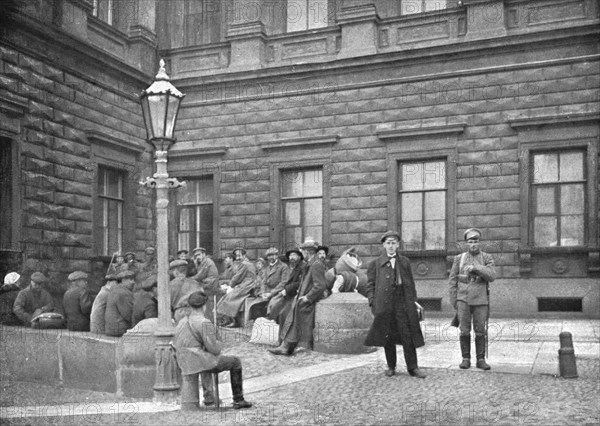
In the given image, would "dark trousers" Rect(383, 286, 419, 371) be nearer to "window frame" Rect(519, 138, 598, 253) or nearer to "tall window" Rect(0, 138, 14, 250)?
"window frame" Rect(519, 138, 598, 253)

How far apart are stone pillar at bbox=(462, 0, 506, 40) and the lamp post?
1084cm

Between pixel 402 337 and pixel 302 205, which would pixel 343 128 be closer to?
pixel 302 205

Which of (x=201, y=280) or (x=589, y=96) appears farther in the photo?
(x=589, y=96)

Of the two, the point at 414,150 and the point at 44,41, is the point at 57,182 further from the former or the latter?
the point at 414,150

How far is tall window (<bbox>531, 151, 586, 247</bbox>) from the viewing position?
652 inches

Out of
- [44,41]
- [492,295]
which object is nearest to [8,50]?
[44,41]

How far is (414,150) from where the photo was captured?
59.2 ft

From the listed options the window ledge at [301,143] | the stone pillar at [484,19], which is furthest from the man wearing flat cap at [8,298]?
the stone pillar at [484,19]

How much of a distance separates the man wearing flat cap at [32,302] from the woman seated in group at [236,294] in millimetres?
3784

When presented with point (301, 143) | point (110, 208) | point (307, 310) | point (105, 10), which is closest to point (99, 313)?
point (307, 310)

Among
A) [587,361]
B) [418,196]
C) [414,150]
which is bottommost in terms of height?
[587,361]

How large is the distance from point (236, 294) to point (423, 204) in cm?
558

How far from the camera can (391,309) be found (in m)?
9.68

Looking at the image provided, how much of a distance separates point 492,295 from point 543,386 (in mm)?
8342
